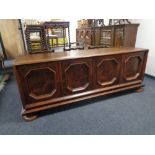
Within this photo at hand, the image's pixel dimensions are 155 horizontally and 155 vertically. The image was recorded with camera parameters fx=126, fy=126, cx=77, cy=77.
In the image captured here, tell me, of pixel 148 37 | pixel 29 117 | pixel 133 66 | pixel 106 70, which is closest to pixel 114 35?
pixel 148 37

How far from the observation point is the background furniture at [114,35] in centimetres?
277

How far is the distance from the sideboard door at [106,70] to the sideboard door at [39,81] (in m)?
0.58

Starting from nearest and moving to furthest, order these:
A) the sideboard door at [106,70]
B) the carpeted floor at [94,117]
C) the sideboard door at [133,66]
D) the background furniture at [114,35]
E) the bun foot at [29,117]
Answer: the carpeted floor at [94,117] → the bun foot at [29,117] → the sideboard door at [106,70] → the sideboard door at [133,66] → the background furniture at [114,35]

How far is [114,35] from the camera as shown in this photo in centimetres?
305

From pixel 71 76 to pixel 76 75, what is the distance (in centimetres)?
7

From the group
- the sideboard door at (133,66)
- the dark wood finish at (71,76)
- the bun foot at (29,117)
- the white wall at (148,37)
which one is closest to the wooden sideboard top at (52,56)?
the dark wood finish at (71,76)

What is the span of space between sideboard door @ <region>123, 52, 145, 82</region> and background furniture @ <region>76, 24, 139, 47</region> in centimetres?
93

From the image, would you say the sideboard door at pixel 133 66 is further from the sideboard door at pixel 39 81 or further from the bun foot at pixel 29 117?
the bun foot at pixel 29 117

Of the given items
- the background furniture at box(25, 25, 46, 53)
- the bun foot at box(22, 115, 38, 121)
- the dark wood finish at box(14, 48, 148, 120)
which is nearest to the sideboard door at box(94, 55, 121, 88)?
the dark wood finish at box(14, 48, 148, 120)
